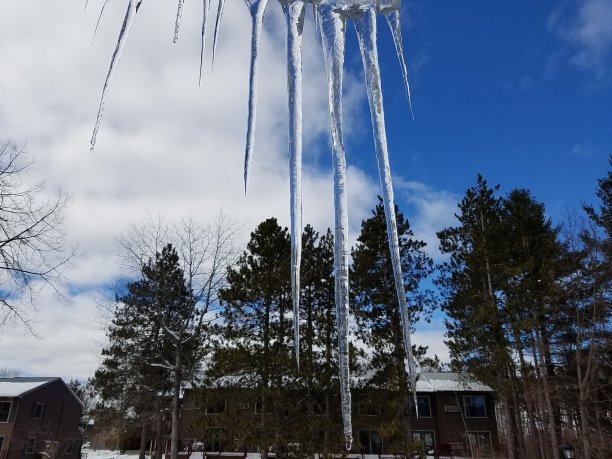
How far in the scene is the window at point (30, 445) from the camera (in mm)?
28938

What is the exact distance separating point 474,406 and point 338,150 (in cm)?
3123

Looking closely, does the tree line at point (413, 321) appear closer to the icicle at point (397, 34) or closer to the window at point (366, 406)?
the window at point (366, 406)

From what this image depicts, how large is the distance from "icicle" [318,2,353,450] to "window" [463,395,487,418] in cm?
2991

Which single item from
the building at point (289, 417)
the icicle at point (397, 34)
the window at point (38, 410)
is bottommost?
the building at point (289, 417)

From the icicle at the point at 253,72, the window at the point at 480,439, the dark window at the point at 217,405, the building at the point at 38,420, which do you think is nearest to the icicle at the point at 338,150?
the icicle at the point at 253,72

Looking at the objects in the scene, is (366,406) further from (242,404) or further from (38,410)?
(38,410)

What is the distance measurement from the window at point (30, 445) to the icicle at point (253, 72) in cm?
3437

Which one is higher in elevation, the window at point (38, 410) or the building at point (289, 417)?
the window at point (38, 410)

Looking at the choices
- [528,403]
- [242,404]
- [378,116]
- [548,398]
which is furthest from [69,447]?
[378,116]

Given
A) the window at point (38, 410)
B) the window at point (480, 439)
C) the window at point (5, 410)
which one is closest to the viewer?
the window at point (480, 439)

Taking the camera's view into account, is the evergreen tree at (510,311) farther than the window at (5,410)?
No

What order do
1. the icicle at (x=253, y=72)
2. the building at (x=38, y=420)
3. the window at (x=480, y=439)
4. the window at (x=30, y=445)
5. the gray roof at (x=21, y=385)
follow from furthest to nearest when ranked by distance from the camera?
the gray roof at (x=21, y=385) < the window at (x=30, y=445) < the building at (x=38, y=420) < the window at (x=480, y=439) < the icicle at (x=253, y=72)

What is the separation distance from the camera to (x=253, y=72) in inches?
97.7

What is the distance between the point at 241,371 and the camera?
18.1 metres
